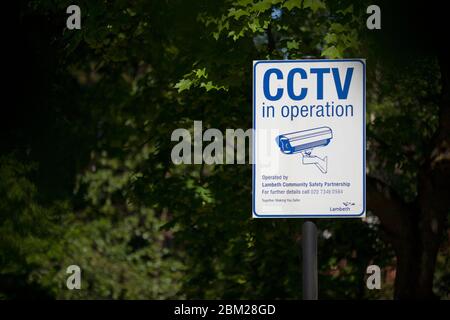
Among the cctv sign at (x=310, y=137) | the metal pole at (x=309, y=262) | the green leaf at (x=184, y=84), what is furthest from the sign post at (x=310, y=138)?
the green leaf at (x=184, y=84)

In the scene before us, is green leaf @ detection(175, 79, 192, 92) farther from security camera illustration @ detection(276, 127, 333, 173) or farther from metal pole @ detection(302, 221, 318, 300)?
metal pole @ detection(302, 221, 318, 300)

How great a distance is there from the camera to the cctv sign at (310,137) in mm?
6164

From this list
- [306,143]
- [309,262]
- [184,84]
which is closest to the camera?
[309,262]

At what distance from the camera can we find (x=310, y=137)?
6227mm

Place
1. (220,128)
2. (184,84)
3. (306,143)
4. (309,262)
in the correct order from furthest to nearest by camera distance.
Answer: (220,128), (184,84), (306,143), (309,262)

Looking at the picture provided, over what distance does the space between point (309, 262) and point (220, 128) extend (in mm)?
7977

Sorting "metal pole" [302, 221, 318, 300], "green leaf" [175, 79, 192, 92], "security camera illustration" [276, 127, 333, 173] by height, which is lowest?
"metal pole" [302, 221, 318, 300]

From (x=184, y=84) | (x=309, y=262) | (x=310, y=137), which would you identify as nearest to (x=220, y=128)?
(x=184, y=84)

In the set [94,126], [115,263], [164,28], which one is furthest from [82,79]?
[164,28]

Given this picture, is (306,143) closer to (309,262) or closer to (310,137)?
(310,137)

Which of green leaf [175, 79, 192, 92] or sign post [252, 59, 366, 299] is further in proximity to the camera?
green leaf [175, 79, 192, 92]

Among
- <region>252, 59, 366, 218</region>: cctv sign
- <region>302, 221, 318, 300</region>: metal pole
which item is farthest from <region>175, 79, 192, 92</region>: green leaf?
<region>302, 221, 318, 300</region>: metal pole

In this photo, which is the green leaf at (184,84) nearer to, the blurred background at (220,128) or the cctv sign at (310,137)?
the blurred background at (220,128)

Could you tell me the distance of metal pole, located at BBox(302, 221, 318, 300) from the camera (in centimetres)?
594
